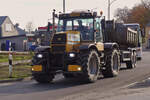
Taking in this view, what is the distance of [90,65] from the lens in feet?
50.6

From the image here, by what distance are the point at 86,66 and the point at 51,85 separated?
1.69 meters

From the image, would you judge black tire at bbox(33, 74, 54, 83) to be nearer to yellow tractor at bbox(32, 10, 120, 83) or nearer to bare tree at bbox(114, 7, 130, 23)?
yellow tractor at bbox(32, 10, 120, 83)

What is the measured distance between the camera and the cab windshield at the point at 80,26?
16328 mm

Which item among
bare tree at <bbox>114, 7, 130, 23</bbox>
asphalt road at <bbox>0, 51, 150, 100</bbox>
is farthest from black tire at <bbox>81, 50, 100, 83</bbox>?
bare tree at <bbox>114, 7, 130, 23</bbox>

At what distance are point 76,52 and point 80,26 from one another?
1973mm

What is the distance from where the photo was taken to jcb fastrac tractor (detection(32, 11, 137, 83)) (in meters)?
14.9

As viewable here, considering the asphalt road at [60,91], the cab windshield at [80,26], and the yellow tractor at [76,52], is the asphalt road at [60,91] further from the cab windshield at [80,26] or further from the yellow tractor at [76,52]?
the cab windshield at [80,26]

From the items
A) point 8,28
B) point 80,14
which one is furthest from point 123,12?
point 80,14

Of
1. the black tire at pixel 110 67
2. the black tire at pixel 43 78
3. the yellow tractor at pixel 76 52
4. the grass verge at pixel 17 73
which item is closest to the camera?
the yellow tractor at pixel 76 52

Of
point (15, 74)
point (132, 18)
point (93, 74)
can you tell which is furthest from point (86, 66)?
point (132, 18)

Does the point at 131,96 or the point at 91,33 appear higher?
the point at 91,33

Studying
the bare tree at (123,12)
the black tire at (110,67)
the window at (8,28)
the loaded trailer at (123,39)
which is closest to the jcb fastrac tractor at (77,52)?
the black tire at (110,67)

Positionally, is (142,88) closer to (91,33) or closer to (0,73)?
(91,33)

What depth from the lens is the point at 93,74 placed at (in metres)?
15.5
